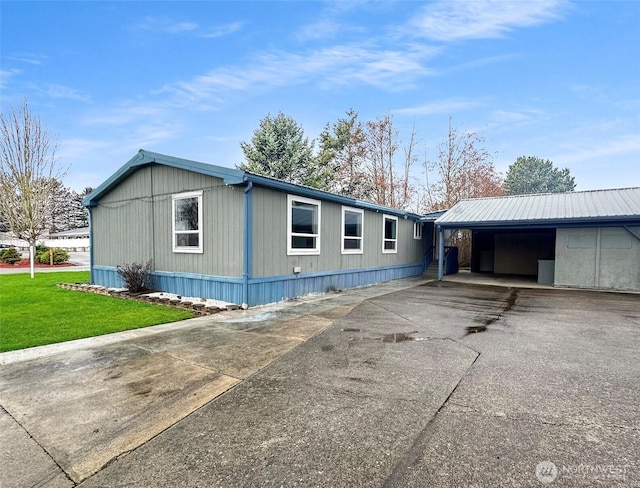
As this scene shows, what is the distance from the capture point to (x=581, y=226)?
11625 mm

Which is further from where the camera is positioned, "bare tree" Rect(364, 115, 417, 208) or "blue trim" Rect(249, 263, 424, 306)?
"bare tree" Rect(364, 115, 417, 208)

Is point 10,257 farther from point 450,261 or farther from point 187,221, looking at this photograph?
point 450,261

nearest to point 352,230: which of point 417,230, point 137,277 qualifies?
point 417,230

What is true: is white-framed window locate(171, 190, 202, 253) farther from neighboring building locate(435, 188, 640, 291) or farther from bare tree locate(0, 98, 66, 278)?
bare tree locate(0, 98, 66, 278)

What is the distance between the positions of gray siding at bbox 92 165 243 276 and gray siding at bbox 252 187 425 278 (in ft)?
1.59

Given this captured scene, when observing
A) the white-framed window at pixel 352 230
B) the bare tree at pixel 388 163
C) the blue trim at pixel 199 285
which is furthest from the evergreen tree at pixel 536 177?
the blue trim at pixel 199 285

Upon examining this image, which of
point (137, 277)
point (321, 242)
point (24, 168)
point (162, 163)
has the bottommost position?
point (137, 277)

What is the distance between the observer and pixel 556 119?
19.4 m

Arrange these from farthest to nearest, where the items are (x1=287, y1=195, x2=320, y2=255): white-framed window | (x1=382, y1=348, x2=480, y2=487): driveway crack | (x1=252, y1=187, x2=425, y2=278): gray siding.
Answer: (x1=287, y1=195, x2=320, y2=255): white-framed window, (x1=252, y1=187, x2=425, y2=278): gray siding, (x1=382, y1=348, x2=480, y2=487): driveway crack

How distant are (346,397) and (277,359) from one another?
1.34 metres

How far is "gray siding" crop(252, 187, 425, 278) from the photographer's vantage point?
7777 mm

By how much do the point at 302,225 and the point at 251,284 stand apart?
2.37m

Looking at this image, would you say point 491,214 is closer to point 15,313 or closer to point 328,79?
point 328,79

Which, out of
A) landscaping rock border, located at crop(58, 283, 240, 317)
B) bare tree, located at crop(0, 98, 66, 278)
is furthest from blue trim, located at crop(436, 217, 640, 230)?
bare tree, located at crop(0, 98, 66, 278)
